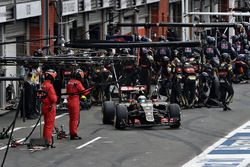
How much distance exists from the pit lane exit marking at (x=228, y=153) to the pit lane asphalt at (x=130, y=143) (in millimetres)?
229

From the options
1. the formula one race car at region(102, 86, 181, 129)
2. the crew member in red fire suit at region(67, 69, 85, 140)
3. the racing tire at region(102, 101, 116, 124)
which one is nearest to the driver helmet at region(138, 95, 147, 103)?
the formula one race car at region(102, 86, 181, 129)

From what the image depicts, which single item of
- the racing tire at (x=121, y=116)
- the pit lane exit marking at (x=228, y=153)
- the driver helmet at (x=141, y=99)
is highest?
the driver helmet at (x=141, y=99)

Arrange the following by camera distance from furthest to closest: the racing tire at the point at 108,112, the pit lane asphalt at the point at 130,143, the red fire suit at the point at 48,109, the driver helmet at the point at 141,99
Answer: the racing tire at the point at 108,112
the driver helmet at the point at 141,99
the red fire suit at the point at 48,109
the pit lane asphalt at the point at 130,143

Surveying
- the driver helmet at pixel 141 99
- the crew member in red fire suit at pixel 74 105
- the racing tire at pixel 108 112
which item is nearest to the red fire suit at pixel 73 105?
the crew member in red fire suit at pixel 74 105

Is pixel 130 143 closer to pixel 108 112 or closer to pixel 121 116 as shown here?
pixel 121 116

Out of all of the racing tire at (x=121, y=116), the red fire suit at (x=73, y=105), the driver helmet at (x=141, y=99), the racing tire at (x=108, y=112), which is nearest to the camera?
the red fire suit at (x=73, y=105)

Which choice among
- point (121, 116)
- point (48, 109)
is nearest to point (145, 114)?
point (121, 116)

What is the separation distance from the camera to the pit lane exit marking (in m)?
21.7

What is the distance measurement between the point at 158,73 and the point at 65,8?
601 cm

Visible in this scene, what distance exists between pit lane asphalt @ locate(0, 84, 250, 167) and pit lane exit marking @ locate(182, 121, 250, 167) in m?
0.23

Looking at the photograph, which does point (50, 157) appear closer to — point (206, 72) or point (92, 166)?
point (92, 166)

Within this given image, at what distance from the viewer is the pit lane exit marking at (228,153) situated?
21.7 m

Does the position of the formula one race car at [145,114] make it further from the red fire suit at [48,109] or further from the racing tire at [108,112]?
the red fire suit at [48,109]

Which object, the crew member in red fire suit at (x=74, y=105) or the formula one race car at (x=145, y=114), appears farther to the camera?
the formula one race car at (x=145, y=114)
